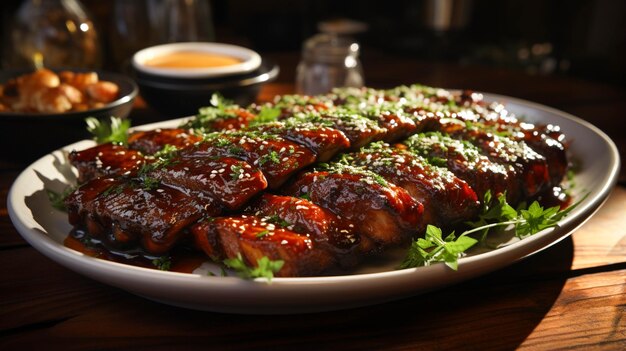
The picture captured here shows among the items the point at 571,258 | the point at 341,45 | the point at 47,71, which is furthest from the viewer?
the point at 341,45

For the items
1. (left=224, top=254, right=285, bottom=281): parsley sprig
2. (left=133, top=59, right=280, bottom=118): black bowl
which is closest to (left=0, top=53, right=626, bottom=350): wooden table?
(left=224, top=254, right=285, bottom=281): parsley sprig

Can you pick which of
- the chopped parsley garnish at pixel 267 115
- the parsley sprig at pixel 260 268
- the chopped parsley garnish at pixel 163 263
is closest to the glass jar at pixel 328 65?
the chopped parsley garnish at pixel 267 115

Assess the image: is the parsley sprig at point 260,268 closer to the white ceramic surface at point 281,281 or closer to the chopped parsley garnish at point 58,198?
the white ceramic surface at point 281,281

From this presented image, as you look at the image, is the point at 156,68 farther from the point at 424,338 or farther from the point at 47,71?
the point at 424,338

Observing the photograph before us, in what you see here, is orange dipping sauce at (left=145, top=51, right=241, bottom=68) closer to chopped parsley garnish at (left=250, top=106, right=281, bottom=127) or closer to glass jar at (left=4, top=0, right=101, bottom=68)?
glass jar at (left=4, top=0, right=101, bottom=68)

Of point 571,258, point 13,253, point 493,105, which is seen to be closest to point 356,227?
point 571,258

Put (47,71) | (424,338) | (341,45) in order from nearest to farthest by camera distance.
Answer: (424,338) → (47,71) → (341,45)

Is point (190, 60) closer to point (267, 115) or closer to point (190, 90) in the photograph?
point (190, 90)
